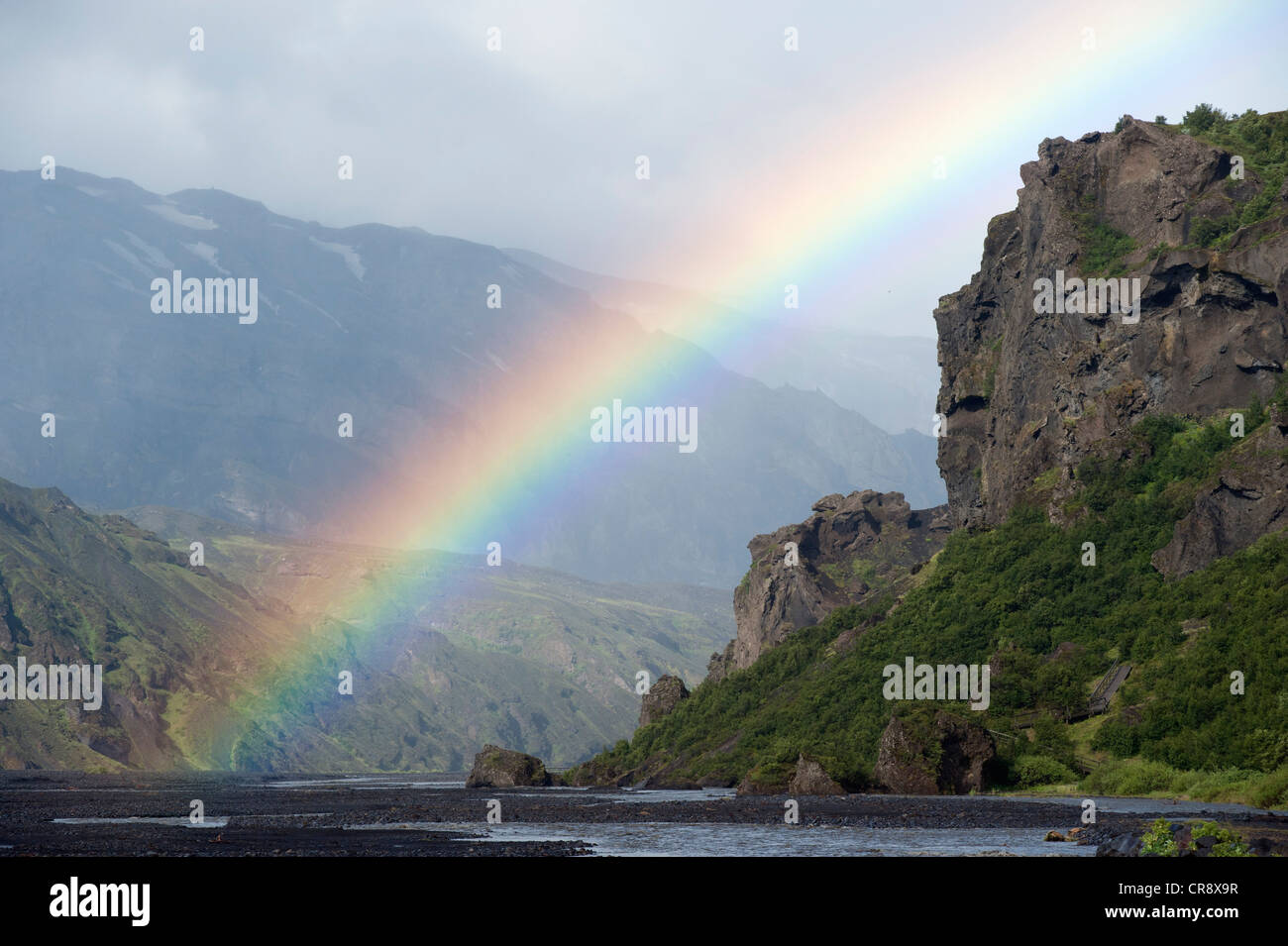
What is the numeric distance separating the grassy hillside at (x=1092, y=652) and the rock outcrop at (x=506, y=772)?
1600 centimetres

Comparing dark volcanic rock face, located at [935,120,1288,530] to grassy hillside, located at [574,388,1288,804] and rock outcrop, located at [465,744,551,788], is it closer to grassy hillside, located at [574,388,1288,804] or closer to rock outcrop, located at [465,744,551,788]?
grassy hillside, located at [574,388,1288,804]

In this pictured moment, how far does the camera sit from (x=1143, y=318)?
173 meters

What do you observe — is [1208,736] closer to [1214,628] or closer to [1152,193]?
[1214,628]

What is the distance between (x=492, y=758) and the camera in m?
192

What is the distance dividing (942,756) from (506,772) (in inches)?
3376

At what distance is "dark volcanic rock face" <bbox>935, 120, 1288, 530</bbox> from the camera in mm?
160125

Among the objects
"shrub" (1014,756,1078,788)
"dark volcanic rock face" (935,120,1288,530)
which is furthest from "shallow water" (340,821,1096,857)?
"dark volcanic rock face" (935,120,1288,530)

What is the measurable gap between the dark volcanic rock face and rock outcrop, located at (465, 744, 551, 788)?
76433 millimetres

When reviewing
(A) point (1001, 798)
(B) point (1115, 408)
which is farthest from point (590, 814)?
(B) point (1115, 408)

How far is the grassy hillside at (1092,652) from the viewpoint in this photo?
104 meters

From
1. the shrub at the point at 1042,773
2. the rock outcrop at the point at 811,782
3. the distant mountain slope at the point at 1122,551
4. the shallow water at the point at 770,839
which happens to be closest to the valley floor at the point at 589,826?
the shallow water at the point at 770,839

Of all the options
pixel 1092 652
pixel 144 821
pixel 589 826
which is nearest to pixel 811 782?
pixel 1092 652

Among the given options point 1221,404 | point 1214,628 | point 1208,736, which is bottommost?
point 1208,736
